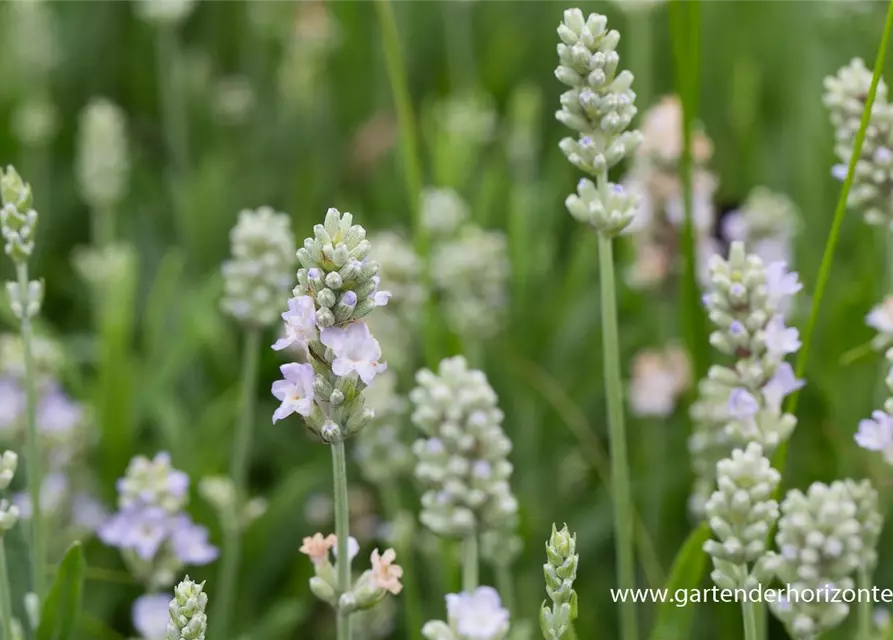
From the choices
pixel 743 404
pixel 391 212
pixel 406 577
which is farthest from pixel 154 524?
pixel 391 212

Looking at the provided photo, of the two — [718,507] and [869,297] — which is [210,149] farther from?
[718,507]

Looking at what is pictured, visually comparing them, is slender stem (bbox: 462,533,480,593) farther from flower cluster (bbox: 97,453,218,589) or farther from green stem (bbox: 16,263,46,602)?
green stem (bbox: 16,263,46,602)

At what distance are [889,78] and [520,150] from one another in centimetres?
78

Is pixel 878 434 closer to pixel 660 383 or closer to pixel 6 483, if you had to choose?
pixel 660 383

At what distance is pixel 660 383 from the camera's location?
1.91 m

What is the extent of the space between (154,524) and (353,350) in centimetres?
61

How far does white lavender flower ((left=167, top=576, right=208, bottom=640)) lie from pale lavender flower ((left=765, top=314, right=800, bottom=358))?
61cm

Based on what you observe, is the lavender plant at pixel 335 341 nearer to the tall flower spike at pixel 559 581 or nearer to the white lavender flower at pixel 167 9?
the tall flower spike at pixel 559 581

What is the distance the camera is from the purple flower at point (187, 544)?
1.53 metres

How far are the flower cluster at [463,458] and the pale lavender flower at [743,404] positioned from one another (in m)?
0.25

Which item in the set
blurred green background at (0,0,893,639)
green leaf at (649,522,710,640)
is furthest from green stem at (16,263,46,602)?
green leaf at (649,522,710,640)

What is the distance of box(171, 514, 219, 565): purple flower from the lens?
153cm

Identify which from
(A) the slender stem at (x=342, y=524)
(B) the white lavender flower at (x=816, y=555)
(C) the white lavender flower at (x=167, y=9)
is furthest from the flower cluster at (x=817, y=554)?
(C) the white lavender flower at (x=167, y=9)

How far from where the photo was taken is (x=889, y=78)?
2100 millimetres
